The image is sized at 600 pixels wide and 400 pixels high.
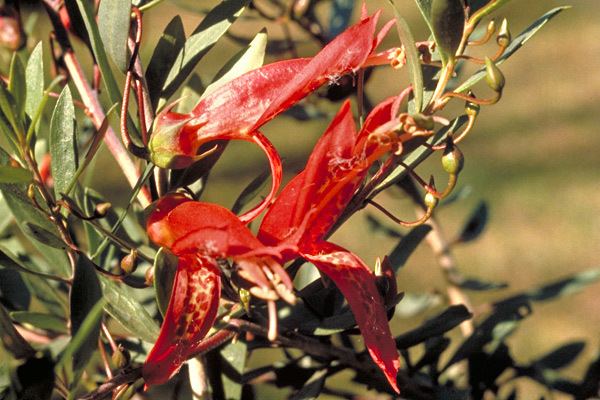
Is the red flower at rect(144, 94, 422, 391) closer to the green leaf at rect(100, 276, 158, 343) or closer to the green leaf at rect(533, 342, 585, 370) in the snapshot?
the green leaf at rect(100, 276, 158, 343)

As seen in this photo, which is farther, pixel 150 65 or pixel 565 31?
pixel 565 31

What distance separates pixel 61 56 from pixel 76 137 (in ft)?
0.75

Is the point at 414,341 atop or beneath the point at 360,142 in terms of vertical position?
beneath

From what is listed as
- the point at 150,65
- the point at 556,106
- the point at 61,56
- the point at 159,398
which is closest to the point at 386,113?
the point at 150,65

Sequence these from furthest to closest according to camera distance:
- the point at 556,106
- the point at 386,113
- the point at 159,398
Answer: the point at 556,106
the point at 159,398
the point at 386,113

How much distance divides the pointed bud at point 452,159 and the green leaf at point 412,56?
0.11 ft

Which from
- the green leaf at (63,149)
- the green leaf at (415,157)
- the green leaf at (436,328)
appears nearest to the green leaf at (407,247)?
the green leaf at (436,328)

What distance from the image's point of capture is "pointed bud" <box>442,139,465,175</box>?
1.77 ft

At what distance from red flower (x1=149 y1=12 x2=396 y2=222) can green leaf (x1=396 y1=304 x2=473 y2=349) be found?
0.78 ft

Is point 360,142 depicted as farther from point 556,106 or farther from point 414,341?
point 556,106

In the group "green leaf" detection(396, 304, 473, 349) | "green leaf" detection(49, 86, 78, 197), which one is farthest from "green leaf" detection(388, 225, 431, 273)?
"green leaf" detection(49, 86, 78, 197)

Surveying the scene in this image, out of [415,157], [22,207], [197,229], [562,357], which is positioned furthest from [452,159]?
[562,357]

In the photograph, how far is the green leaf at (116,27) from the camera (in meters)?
0.55

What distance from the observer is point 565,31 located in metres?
3.99
